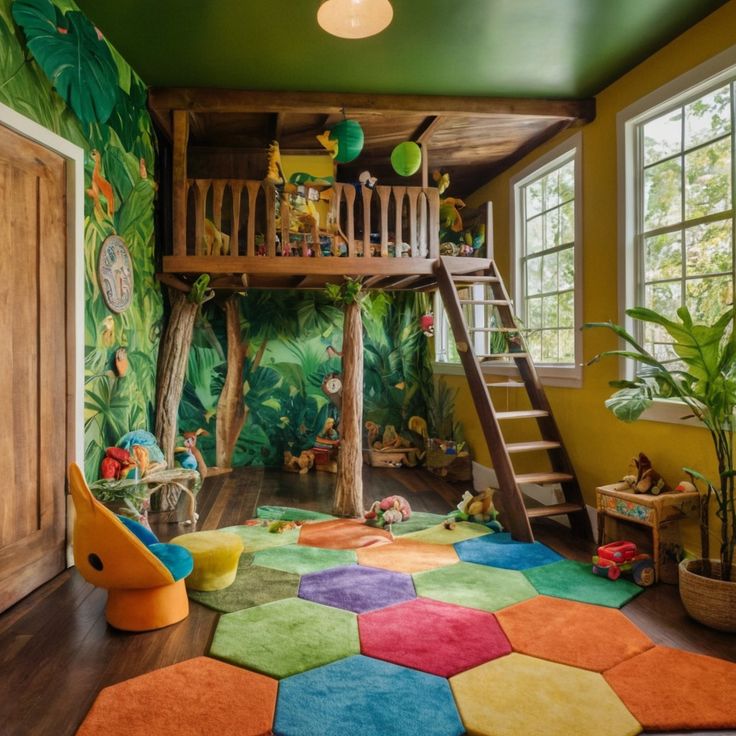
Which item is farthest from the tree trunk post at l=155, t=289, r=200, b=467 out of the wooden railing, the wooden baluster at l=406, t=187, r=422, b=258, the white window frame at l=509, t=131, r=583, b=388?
the white window frame at l=509, t=131, r=583, b=388

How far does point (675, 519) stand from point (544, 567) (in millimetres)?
821

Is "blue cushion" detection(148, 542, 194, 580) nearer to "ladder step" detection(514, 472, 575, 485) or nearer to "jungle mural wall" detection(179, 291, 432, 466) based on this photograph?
"ladder step" detection(514, 472, 575, 485)

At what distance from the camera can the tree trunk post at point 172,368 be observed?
5117 millimetres

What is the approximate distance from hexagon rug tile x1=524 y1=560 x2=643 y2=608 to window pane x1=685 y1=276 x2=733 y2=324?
5.51 ft

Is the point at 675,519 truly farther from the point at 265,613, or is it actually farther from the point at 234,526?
the point at 234,526

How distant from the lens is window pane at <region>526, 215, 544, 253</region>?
5.35 metres

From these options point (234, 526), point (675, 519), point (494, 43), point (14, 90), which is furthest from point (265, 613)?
point (494, 43)

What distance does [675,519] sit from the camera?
3.46 m

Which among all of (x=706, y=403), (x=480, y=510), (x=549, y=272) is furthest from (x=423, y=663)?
(x=549, y=272)

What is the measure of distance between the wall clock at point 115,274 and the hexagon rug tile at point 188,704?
255 cm

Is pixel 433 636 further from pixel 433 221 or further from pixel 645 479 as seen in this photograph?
pixel 433 221

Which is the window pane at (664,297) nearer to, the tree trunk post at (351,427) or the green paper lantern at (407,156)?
the green paper lantern at (407,156)

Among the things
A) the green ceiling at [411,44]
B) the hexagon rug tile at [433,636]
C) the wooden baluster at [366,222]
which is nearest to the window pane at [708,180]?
the green ceiling at [411,44]

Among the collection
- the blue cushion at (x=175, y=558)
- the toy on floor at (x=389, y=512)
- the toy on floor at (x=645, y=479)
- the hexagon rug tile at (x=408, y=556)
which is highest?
the toy on floor at (x=645, y=479)
